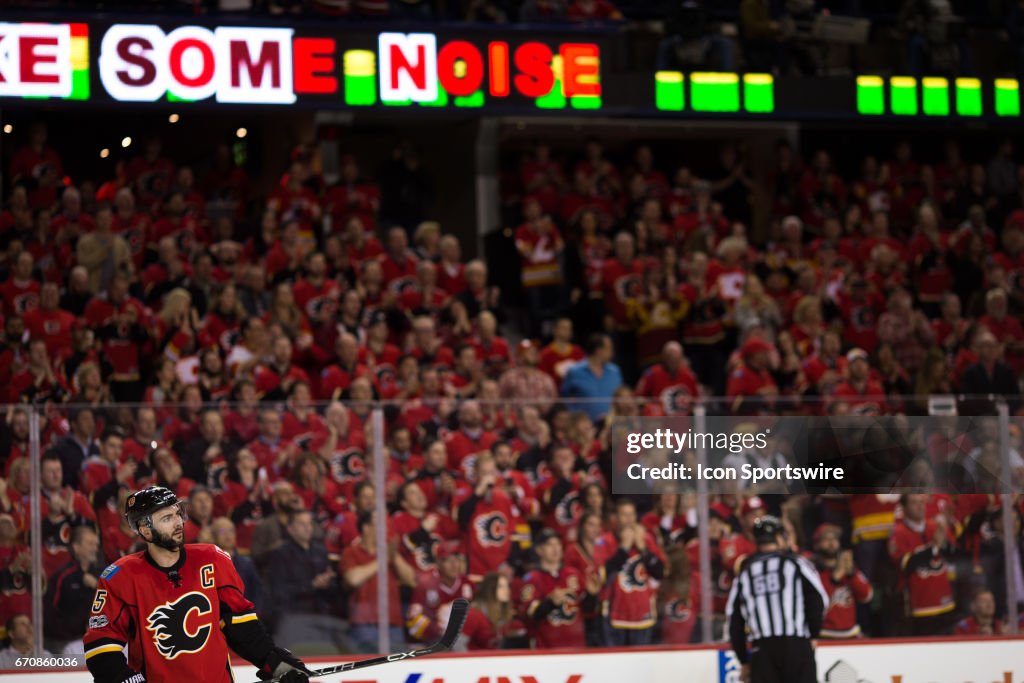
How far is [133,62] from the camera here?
11414 mm

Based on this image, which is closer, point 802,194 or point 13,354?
point 13,354

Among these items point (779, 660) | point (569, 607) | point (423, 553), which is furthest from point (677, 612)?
point (423, 553)

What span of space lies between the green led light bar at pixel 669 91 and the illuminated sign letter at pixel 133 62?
11.1 feet

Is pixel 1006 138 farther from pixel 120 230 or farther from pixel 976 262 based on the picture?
pixel 120 230

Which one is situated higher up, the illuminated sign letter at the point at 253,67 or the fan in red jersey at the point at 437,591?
the illuminated sign letter at the point at 253,67

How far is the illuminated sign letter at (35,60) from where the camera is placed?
11000mm

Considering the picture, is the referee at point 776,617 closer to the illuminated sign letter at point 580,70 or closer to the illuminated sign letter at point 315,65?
the illuminated sign letter at point 580,70

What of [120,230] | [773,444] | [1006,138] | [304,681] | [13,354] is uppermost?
[1006,138]

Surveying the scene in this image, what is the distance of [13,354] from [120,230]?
2139 mm

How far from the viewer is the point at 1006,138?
647 inches

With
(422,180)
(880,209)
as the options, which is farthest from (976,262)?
(422,180)

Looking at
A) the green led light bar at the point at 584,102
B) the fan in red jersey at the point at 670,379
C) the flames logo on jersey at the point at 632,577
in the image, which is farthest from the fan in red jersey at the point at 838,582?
the green led light bar at the point at 584,102

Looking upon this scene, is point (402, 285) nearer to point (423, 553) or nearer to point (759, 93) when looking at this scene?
point (759, 93)

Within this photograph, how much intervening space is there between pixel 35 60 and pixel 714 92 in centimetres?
462
